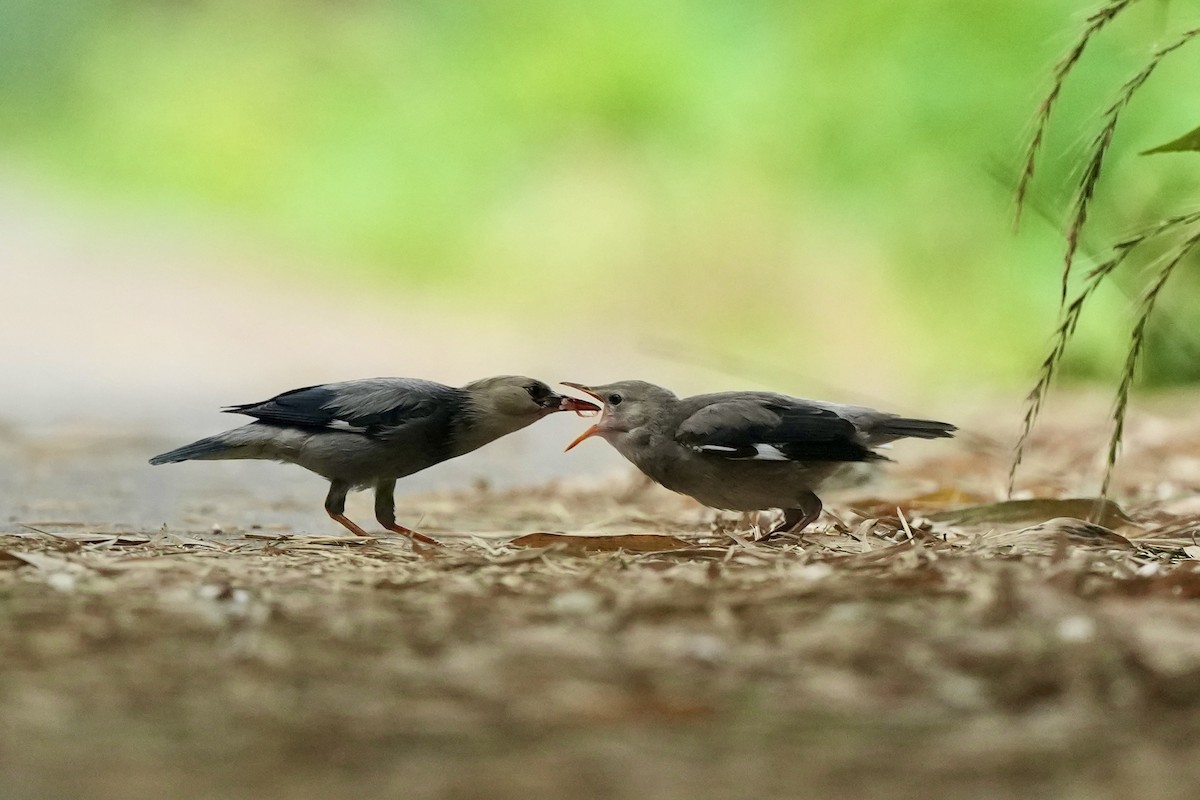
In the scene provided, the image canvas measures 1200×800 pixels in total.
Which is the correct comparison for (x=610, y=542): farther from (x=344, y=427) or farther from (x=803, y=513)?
(x=344, y=427)

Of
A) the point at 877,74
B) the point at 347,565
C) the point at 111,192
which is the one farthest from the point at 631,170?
the point at 347,565

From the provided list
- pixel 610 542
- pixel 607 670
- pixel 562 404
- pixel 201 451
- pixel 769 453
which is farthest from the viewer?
pixel 562 404

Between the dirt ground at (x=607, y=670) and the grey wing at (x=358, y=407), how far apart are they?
0.73m

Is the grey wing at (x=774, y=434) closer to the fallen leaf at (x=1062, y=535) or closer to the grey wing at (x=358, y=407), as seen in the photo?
the fallen leaf at (x=1062, y=535)

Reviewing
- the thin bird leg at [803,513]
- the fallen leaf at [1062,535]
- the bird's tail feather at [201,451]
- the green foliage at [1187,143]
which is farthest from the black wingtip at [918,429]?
the bird's tail feather at [201,451]

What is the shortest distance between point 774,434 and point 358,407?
3.70ft

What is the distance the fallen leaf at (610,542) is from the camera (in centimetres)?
331

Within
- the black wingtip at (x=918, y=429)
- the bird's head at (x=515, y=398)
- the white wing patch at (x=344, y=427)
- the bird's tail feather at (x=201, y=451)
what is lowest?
the bird's tail feather at (x=201, y=451)

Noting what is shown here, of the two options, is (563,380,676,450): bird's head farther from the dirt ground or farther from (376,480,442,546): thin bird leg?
the dirt ground

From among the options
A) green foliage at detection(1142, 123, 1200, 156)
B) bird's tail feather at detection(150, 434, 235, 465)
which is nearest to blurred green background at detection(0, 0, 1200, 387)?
green foliage at detection(1142, 123, 1200, 156)

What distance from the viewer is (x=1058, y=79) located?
2.83 meters

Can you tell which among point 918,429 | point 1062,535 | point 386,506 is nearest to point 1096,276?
point 1062,535

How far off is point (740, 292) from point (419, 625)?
10.0 metres

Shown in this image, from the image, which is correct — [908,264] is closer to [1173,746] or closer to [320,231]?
[320,231]
